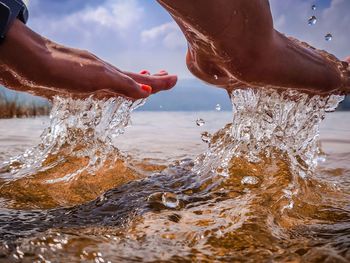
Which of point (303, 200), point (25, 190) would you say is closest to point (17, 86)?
point (25, 190)

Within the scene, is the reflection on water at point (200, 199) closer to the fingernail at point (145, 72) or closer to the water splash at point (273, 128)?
the water splash at point (273, 128)

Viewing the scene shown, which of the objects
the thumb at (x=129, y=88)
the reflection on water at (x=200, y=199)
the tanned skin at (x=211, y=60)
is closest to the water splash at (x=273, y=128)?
the reflection on water at (x=200, y=199)

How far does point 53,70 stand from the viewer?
238cm

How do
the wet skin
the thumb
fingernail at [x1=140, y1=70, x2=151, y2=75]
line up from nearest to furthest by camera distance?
the wet skin
the thumb
fingernail at [x1=140, y1=70, x2=151, y2=75]

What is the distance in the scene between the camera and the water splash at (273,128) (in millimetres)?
2207

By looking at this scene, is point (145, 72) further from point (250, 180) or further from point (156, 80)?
point (250, 180)

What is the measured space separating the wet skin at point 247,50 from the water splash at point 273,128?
13cm

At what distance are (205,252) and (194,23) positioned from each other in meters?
1.05

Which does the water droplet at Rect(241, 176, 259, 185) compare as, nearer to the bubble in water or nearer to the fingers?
the bubble in water

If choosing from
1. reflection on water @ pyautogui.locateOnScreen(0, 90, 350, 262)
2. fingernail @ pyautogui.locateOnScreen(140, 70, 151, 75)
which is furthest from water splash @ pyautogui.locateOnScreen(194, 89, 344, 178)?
fingernail @ pyautogui.locateOnScreen(140, 70, 151, 75)

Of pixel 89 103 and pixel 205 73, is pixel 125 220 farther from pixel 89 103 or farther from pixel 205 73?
pixel 89 103

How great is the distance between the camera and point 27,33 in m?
2.34

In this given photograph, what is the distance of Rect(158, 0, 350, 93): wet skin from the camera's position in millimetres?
1775

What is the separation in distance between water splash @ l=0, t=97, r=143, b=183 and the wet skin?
90 cm
